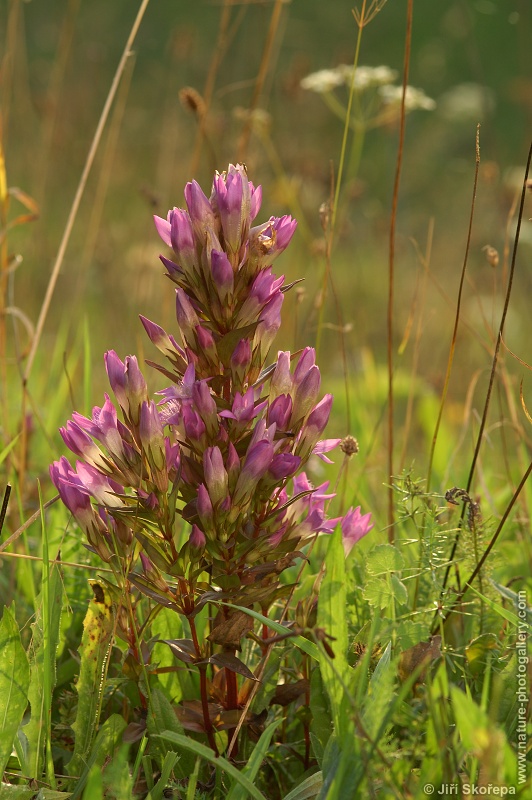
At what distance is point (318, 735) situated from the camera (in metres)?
1.23

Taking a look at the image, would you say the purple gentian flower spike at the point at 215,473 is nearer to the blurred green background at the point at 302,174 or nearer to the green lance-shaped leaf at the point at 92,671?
the green lance-shaped leaf at the point at 92,671

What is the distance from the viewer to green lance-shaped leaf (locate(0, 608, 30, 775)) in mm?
1183

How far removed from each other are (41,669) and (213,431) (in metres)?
0.45

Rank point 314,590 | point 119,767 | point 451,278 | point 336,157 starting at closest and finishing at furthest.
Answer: point 119,767, point 314,590, point 451,278, point 336,157

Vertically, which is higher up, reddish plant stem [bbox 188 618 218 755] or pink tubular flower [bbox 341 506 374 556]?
pink tubular flower [bbox 341 506 374 556]

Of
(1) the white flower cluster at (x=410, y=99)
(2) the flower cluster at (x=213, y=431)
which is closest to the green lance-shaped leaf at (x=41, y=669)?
(2) the flower cluster at (x=213, y=431)

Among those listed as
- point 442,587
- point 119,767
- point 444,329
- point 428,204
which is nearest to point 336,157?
point 428,204

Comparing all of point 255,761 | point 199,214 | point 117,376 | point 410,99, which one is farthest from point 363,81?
point 255,761

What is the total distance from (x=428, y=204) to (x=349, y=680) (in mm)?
6633

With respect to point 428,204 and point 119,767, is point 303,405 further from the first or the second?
point 428,204

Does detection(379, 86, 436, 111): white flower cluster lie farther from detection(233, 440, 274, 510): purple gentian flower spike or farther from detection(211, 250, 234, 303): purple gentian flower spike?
detection(233, 440, 274, 510): purple gentian flower spike

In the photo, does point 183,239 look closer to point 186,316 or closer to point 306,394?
point 186,316

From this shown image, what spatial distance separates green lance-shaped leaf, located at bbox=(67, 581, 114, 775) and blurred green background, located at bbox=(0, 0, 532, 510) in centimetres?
72

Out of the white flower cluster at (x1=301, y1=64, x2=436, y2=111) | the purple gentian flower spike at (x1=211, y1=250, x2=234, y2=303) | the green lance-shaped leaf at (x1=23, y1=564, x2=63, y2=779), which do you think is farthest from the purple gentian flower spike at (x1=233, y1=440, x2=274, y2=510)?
the white flower cluster at (x1=301, y1=64, x2=436, y2=111)
